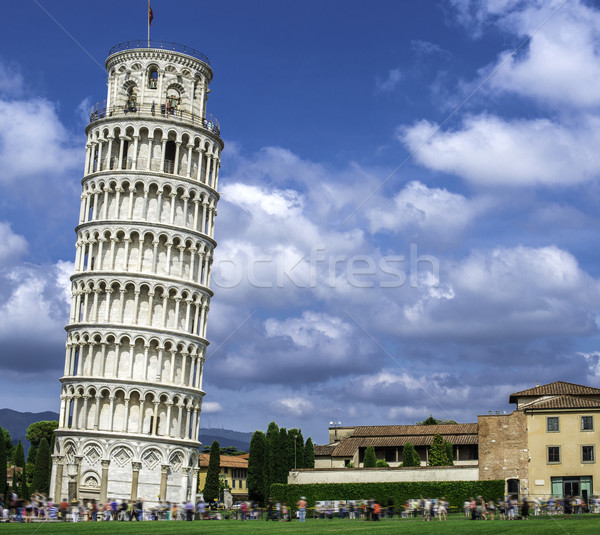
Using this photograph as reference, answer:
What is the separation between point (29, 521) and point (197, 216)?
37.3 m

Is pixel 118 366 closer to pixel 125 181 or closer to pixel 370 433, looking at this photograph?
pixel 125 181

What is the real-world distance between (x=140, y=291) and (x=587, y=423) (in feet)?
137

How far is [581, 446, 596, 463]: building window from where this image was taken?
6775cm

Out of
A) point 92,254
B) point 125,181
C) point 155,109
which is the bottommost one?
point 92,254

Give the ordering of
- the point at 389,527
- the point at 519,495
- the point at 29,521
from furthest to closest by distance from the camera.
Result: the point at 519,495
the point at 29,521
the point at 389,527

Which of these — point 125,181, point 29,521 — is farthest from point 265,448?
point 29,521

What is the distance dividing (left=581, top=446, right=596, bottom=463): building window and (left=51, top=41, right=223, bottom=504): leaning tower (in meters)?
35.4

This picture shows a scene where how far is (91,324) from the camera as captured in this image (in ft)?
→ 257

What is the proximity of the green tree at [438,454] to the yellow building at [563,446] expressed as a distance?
2299cm

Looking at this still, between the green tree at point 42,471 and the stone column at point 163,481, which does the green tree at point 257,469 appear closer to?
the stone column at point 163,481

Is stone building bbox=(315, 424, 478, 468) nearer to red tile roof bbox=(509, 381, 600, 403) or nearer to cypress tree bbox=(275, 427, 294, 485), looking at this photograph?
cypress tree bbox=(275, 427, 294, 485)

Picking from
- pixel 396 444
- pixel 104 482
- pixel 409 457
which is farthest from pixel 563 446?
pixel 396 444

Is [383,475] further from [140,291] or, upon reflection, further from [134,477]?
[140,291]

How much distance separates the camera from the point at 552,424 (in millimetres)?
69625
